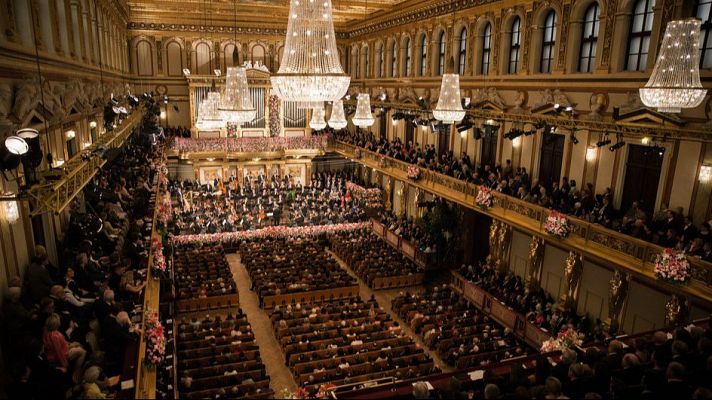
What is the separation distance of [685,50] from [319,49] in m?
6.41

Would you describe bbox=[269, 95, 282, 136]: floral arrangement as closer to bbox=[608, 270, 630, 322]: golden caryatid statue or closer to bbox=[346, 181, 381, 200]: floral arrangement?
bbox=[346, 181, 381, 200]: floral arrangement

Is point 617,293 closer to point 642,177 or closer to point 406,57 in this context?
point 642,177

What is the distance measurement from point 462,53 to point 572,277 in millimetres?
12359

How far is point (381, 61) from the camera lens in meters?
32.2

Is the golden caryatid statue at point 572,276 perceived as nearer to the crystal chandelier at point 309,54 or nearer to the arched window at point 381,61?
the crystal chandelier at point 309,54

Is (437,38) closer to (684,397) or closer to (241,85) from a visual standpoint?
(241,85)

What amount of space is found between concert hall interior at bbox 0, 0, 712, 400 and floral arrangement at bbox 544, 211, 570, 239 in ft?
0.31

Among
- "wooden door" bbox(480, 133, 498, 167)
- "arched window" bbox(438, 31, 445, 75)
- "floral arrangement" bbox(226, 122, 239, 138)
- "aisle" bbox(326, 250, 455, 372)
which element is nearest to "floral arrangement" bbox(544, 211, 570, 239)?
"aisle" bbox(326, 250, 455, 372)

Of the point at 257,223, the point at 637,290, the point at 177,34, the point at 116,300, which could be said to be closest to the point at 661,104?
the point at 637,290

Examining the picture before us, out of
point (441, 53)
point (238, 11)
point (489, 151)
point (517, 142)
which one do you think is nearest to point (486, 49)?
point (441, 53)

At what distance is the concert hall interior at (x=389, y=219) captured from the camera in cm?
755

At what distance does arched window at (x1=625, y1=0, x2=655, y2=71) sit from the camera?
14477 mm

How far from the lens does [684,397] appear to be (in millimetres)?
6859

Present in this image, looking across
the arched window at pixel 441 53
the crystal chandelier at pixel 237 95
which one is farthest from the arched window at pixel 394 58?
the crystal chandelier at pixel 237 95
